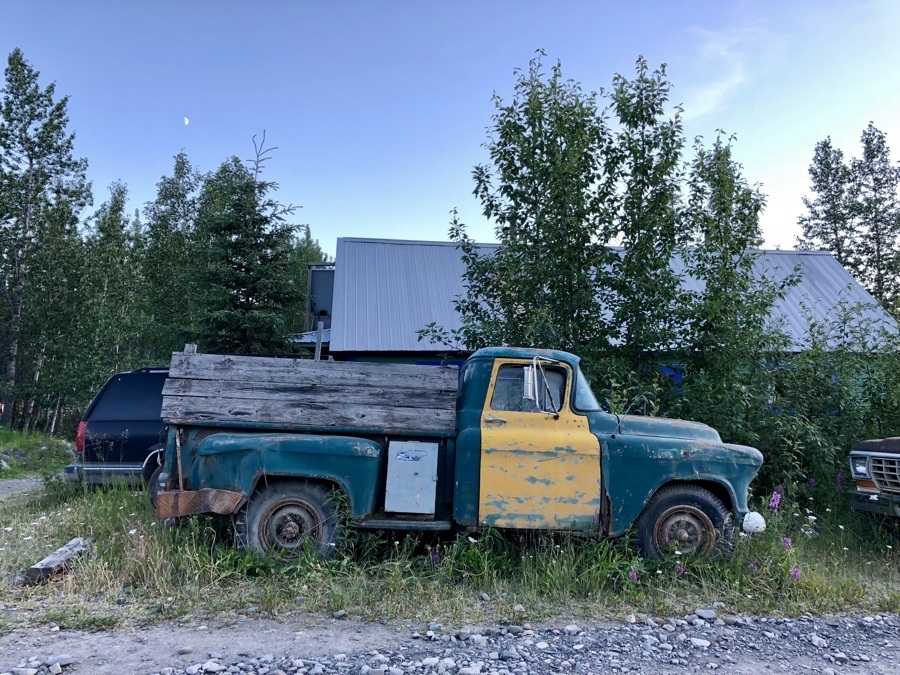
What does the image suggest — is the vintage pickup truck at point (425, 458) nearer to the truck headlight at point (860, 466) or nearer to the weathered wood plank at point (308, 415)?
the weathered wood plank at point (308, 415)

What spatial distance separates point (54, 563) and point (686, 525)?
18.0 feet

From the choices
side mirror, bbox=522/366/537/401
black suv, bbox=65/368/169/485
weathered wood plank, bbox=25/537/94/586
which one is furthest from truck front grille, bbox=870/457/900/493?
black suv, bbox=65/368/169/485

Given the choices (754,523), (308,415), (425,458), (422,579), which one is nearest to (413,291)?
(308,415)

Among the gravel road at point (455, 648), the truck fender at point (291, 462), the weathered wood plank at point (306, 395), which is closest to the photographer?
the gravel road at point (455, 648)

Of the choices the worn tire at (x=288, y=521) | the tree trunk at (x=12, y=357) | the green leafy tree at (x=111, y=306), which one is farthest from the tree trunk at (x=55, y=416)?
the worn tire at (x=288, y=521)

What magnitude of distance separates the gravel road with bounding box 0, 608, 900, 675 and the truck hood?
164 centimetres

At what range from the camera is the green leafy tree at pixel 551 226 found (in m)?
8.38

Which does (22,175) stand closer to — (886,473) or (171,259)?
(171,259)

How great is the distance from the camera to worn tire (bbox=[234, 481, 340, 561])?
5547 mm

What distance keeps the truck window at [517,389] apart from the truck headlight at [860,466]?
402cm

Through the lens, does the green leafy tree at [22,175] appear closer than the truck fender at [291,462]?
No

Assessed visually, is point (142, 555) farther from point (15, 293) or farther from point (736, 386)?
point (15, 293)

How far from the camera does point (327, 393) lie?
5.90 m

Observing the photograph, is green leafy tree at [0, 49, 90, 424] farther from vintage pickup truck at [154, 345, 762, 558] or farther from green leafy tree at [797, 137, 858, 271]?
green leafy tree at [797, 137, 858, 271]
